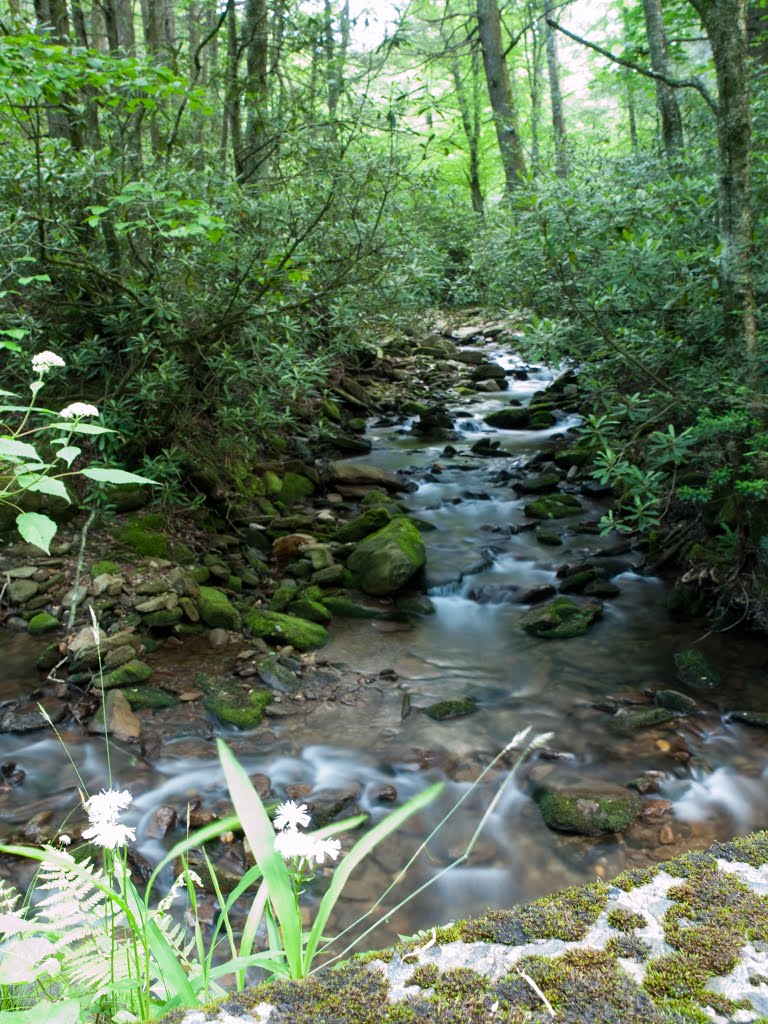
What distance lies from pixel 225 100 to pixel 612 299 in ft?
18.5

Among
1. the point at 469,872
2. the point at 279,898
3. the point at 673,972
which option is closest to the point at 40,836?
the point at 469,872

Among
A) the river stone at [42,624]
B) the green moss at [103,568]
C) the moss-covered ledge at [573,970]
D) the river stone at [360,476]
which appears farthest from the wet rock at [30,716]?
the river stone at [360,476]

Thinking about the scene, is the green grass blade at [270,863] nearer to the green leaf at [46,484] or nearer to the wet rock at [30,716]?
the green leaf at [46,484]

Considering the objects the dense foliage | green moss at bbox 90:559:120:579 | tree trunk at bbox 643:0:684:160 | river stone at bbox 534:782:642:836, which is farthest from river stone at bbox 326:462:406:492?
river stone at bbox 534:782:642:836

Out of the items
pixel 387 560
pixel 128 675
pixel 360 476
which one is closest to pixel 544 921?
pixel 128 675

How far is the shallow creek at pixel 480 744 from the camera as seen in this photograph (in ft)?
14.1

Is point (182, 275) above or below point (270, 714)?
above

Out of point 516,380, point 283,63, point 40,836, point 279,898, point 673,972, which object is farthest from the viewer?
point 516,380

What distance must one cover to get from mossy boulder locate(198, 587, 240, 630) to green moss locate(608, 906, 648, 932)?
19.0 feet

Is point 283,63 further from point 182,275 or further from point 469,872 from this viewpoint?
point 469,872

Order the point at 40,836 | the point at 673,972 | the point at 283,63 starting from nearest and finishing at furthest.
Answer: the point at 673,972 → the point at 40,836 → the point at 283,63

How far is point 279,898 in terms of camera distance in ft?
4.47

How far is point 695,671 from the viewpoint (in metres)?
6.06

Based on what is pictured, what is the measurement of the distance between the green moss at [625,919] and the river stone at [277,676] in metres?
5.01
